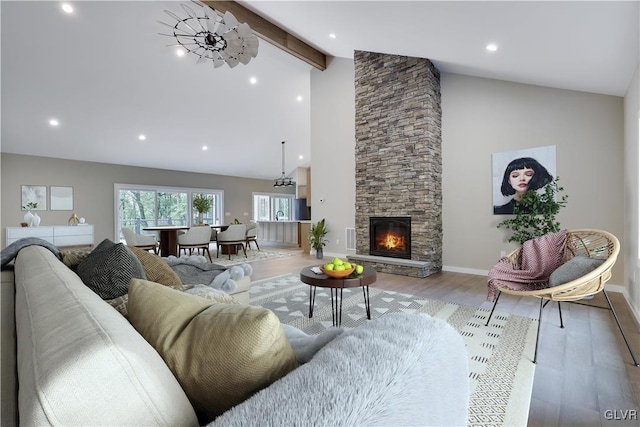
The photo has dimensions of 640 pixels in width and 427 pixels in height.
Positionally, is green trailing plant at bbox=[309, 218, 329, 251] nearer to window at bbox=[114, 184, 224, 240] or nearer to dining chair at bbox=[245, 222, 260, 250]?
dining chair at bbox=[245, 222, 260, 250]

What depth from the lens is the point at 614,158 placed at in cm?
357

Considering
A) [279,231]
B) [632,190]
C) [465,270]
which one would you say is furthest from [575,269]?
[279,231]

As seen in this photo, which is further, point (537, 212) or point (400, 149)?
point (400, 149)

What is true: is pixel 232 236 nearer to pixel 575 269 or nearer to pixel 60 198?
pixel 60 198

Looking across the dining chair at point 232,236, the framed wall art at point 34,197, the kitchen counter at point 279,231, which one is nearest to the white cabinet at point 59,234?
the framed wall art at point 34,197

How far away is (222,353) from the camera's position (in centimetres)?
64

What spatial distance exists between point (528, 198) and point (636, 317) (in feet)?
5.46

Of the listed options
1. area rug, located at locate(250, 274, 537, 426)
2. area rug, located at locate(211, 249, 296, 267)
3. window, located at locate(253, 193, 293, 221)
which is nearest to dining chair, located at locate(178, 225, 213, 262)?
area rug, located at locate(211, 249, 296, 267)

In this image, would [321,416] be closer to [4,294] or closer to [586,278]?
[4,294]

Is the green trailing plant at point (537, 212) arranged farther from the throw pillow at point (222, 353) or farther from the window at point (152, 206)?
the window at point (152, 206)

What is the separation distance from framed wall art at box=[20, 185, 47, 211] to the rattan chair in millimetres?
9578

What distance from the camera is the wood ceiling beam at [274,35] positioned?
4.36 m

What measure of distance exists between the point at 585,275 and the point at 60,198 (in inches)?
404

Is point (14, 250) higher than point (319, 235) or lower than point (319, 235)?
higher
